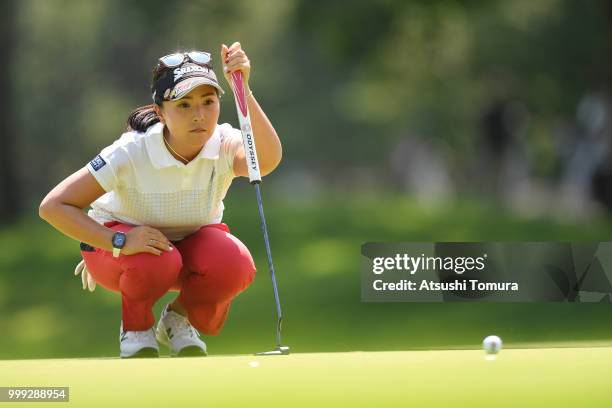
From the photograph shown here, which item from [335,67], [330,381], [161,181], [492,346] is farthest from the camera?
[335,67]

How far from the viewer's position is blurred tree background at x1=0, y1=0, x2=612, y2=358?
40.4 ft

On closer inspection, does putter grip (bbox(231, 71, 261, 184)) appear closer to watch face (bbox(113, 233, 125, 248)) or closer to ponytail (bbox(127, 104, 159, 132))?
ponytail (bbox(127, 104, 159, 132))

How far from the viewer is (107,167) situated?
217 inches

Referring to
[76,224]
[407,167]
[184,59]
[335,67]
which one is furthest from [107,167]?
[407,167]

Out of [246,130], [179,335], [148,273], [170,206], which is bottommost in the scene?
[179,335]

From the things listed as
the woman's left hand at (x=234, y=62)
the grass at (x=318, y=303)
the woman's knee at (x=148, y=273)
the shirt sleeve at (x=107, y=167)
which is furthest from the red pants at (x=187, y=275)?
the grass at (x=318, y=303)

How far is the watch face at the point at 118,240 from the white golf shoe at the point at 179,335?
0.58 meters

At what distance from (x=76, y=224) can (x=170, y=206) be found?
460mm

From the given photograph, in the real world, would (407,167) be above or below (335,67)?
above

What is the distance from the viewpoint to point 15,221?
17953 millimetres

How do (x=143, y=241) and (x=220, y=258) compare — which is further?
(x=220, y=258)

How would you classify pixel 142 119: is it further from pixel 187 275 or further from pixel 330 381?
pixel 330 381

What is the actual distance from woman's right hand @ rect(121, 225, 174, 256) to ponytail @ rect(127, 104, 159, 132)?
482 mm

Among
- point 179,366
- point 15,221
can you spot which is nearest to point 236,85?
point 179,366
